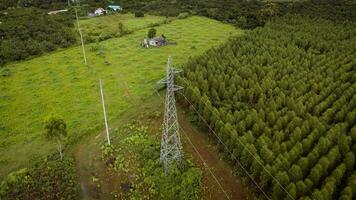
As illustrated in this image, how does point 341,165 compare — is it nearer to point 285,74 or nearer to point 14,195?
point 285,74

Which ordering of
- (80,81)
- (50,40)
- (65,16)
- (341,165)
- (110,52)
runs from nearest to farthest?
(341,165), (80,81), (110,52), (50,40), (65,16)

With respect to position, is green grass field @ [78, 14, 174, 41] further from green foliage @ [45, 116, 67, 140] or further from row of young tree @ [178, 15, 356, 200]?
green foliage @ [45, 116, 67, 140]

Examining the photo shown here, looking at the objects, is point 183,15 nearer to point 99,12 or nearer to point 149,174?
point 99,12

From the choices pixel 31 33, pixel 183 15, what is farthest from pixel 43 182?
pixel 183 15

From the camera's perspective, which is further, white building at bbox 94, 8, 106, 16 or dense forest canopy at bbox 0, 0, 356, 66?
white building at bbox 94, 8, 106, 16

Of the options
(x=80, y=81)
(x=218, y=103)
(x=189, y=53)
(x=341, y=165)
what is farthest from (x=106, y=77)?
(x=341, y=165)

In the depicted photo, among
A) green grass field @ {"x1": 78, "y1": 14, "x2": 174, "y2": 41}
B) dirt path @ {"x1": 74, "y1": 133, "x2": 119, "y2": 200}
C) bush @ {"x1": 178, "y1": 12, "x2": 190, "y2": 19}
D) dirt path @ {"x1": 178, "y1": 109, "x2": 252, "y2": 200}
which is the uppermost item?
bush @ {"x1": 178, "y1": 12, "x2": 190, "y2": 19}

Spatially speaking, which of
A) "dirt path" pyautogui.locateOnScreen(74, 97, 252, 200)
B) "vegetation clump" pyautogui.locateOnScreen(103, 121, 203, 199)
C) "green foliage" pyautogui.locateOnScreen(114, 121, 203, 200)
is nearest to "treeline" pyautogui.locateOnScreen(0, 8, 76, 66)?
"dirt path" pyautogui.locateOnScreen(74, 97, 252, 200)
